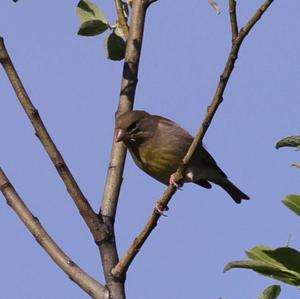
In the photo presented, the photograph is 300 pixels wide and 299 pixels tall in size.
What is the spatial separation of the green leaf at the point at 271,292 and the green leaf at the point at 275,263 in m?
0.06

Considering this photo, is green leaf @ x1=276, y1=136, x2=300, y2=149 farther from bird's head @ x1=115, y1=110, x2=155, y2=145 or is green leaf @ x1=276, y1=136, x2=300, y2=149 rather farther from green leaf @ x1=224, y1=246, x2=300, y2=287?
bird's head @ x1=115, y1=110, x2=155, y2=145

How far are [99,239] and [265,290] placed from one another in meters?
0.91

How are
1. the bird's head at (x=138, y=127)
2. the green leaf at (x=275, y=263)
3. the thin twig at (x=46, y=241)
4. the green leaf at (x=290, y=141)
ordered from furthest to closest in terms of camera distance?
the bird's head at (x=138, y=127), the thin twig at (x=46, y=241), the green leaf at (x=290, y=141), the green leaf at (x=275, y=263)

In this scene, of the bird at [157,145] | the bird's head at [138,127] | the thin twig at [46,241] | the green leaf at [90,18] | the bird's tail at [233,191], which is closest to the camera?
the thin twig at [46,241]

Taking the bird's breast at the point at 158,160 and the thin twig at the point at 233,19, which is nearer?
the thin twig at the point at 233,19

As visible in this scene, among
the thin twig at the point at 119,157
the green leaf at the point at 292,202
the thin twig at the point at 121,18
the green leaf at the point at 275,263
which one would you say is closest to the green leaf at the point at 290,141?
the green leaf at the point at 292,202

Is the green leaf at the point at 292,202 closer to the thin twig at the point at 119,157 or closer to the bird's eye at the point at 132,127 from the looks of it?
the thin twig at the point at 119,157

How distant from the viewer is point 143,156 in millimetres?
5406

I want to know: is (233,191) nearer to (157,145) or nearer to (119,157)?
(157,145)

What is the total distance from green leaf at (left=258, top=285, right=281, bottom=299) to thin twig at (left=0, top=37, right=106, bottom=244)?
91cm

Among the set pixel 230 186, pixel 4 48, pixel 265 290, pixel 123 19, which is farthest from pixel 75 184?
pixel 230 186

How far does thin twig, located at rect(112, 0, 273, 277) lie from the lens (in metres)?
2.50

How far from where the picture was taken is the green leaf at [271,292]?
7.80 ft

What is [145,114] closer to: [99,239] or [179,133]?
[179,133]
